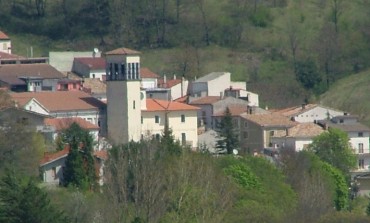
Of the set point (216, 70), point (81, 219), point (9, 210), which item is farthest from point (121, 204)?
point (216, 70)

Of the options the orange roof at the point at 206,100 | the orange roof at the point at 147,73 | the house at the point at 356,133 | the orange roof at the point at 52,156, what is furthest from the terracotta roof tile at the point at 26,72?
the orange roof at the point at 52,156

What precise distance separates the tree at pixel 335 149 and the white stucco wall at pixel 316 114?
621 centimetres

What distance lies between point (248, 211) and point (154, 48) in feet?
144

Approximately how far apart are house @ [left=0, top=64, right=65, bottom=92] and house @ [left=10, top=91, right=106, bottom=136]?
155 inches

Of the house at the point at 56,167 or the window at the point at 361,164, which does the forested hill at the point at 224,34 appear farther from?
the house at the point at 56,167

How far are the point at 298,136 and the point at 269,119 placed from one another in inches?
99.8

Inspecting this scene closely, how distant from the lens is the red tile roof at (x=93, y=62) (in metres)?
96.6

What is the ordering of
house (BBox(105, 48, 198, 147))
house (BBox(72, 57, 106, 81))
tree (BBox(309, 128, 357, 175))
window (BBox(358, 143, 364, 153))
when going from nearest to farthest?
tree (BBox(309, 128, 357, 175)) → house (BBox(105, 48, 198, 147)) → window (BBox(358, 143, 364, 153)) → house (BBox(72, 57, 106, 81))

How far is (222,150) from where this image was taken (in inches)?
3282

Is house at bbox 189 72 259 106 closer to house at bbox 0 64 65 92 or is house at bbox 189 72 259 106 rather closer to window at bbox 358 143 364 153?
house at bbox 0 64 65 92

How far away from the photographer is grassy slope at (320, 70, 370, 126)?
9731cm

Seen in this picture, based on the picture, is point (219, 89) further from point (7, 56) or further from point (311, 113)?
point (7, 56)

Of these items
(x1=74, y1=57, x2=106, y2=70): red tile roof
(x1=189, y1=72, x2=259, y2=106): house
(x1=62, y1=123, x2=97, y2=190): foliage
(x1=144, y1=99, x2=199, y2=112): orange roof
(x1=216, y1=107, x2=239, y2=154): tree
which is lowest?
(x1=62, y1=123, x2=97, y2=190): foliage

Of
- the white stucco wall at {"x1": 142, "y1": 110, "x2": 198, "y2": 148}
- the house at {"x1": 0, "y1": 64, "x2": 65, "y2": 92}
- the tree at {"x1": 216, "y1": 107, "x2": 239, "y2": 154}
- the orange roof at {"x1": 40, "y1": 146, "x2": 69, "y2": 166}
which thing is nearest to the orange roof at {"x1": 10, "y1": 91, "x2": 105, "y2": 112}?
the white stucco wall at {"x1": 142, "y1": 110, "x2": 198, "y2": 148}
